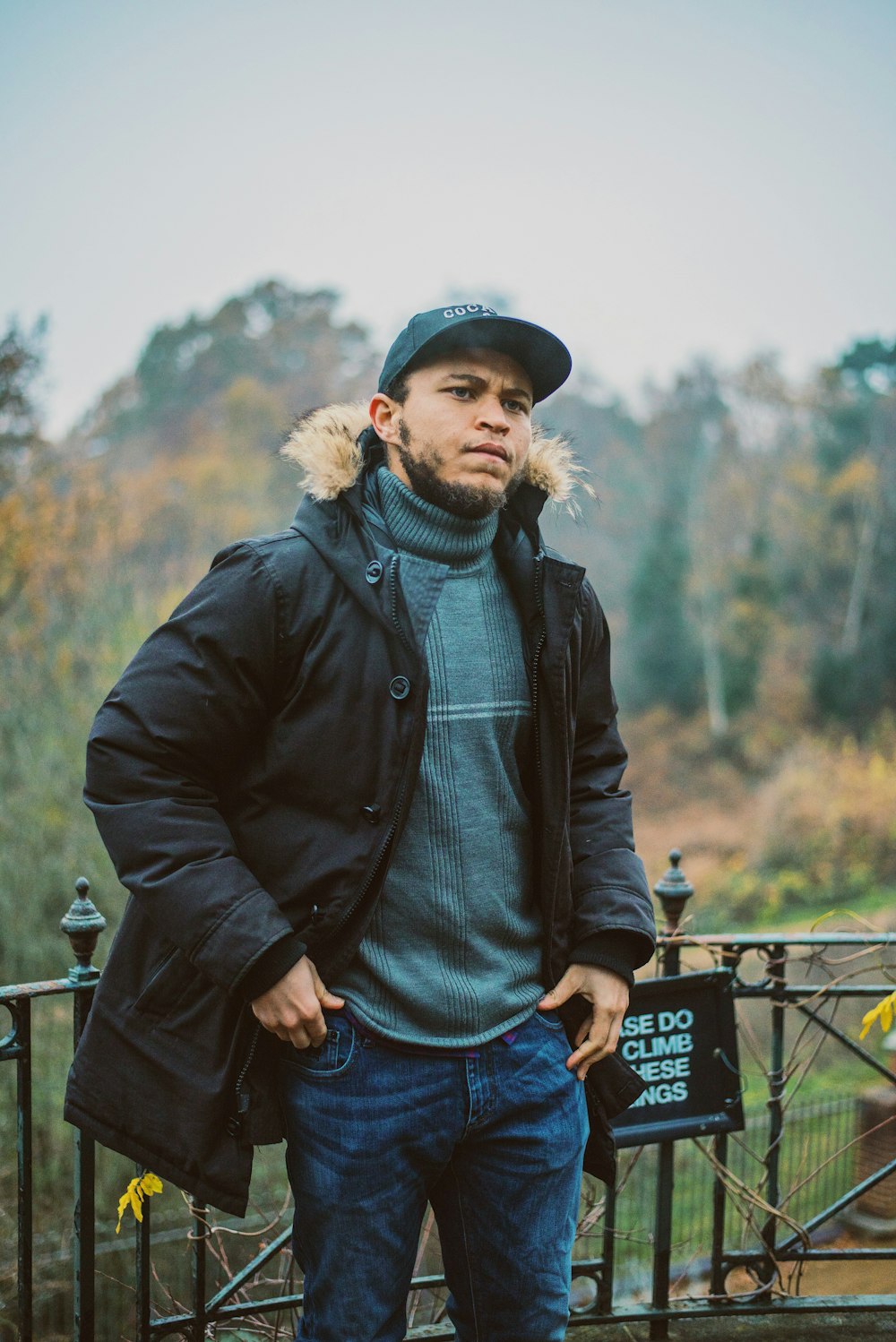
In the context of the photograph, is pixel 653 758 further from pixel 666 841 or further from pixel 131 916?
pixel 131 916

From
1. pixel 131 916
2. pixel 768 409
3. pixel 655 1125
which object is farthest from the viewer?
pixel 768 409

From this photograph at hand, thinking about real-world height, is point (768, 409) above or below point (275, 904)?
above

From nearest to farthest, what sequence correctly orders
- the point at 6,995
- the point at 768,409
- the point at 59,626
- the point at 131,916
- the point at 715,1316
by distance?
the point at 131,916, the point at 6,995, the point at 715,1316, the point at 59,626, the point at 768,409

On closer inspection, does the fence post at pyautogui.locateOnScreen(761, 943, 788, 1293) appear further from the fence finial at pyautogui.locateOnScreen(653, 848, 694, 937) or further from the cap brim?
the cap brim

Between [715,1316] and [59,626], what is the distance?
1355 cm

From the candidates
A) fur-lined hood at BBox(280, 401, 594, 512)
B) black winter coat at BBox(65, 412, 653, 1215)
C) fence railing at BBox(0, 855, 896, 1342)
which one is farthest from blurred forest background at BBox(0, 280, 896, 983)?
black winter coat at BBox(65, 412, 653, 1215)

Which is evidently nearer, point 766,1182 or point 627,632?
point 766,1182

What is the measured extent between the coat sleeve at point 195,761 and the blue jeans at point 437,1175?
0.26 m

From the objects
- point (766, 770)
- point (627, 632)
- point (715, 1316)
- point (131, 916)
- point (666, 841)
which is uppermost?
point (627, 632)

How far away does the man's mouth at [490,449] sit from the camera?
1876 mm

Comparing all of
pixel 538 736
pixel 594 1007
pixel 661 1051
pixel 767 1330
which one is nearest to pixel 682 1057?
pixel 661 1051

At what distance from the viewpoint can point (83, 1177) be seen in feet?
7.57

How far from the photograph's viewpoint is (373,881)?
1.72m

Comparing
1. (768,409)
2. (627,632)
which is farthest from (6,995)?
(768,409)
